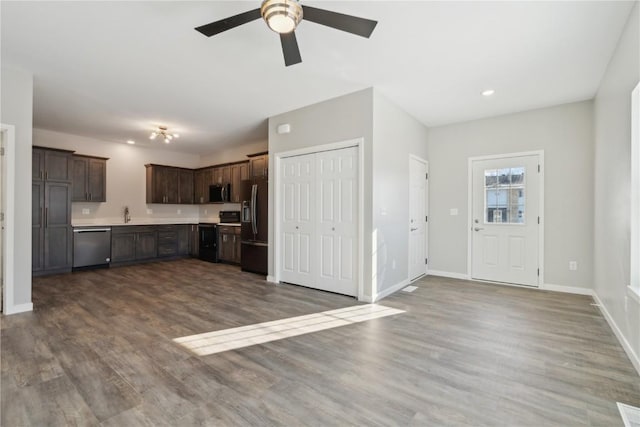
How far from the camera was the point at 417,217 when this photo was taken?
520 cm

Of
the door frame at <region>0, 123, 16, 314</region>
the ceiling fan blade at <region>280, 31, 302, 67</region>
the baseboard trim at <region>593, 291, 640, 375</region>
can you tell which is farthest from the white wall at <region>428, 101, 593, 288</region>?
the door frame at <region>0, 123, 16, 314</region>

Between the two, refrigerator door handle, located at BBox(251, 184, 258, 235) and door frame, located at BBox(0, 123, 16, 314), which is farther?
refrigerator door handle, located at BBox(251, 184, 258, 235)

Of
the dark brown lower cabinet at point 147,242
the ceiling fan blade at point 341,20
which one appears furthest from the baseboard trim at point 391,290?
the dark brown lower cabinet at point 147,242

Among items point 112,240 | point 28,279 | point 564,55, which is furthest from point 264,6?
point 112,240

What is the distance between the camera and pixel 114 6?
236 cm

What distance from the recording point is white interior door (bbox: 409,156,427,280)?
196 inches

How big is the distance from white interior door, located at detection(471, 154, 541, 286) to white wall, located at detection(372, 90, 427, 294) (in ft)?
4.45

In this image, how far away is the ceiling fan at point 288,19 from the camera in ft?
6.11

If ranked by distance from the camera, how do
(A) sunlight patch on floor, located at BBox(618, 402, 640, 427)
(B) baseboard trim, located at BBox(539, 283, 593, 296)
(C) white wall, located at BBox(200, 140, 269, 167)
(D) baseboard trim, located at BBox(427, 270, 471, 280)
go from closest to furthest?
(A) sunlight patch on floor, located at BBox(618, 402, 640, 427) < (B) baseboard trim, located at BBox(539, 283, 593, 296) < (D) baseboard trim, located at BBox(427, 270, 471, 280) < (C) white wall, located at BBox(200, 140, 269, 167)

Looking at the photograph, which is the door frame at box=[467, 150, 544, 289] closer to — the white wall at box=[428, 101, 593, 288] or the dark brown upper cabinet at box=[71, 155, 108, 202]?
the white wall at box=[428, 101, 593, 288]

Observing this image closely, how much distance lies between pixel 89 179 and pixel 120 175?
29.2 inches

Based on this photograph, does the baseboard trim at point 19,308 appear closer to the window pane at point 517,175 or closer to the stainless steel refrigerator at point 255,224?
the stainless steel refrigerator at point 255,224

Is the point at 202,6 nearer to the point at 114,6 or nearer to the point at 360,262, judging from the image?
the point at 114,6

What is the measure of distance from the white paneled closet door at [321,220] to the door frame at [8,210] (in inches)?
128
